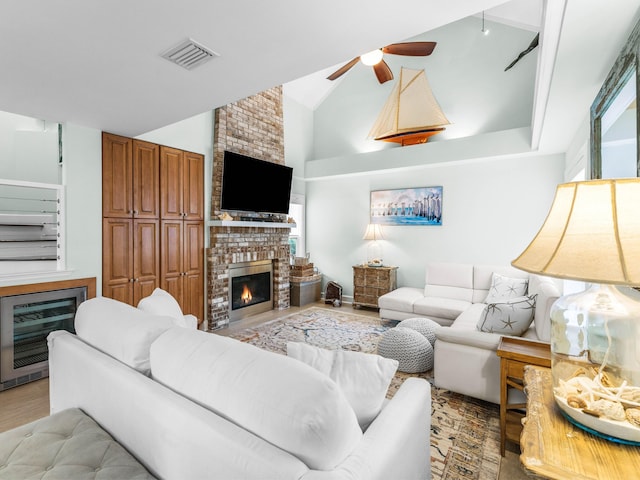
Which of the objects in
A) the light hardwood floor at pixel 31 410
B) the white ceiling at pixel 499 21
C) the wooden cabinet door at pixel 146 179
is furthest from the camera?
the white ceiling at pixel 499 21

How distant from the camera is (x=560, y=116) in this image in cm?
281

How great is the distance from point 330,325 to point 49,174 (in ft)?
12.4

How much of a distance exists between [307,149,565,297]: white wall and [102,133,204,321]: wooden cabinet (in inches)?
102

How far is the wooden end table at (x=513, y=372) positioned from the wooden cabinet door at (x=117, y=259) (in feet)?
11.8

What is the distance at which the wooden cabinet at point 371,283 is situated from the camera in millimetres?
5113

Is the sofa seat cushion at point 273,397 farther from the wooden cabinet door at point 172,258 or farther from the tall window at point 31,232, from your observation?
the wooden cabinet door at point 172,258

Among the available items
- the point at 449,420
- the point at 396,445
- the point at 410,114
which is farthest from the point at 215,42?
the point at 410,114

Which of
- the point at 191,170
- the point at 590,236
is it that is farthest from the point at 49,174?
the point at 590,236

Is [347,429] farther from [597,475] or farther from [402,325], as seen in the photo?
[402,325]

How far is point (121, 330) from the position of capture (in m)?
1.46

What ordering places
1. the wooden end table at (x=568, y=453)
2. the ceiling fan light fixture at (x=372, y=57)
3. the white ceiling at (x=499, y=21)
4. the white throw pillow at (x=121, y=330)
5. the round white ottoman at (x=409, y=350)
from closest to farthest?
the wooden end table at (x=568, y=453), the white throw pillow at (x=121, y=330), the round white ottoman at (x=409, y=350), the ceiling fan light fixture at (x=372, y=57), the white ceiling at (x=499, y=21)

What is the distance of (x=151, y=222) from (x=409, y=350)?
314cm

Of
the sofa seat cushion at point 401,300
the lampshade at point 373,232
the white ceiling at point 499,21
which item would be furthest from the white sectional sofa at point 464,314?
the white ceiling at point 499,21

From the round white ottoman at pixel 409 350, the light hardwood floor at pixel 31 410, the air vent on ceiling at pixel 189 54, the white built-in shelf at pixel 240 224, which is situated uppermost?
the air vent on ceiling at pixel 189 54
